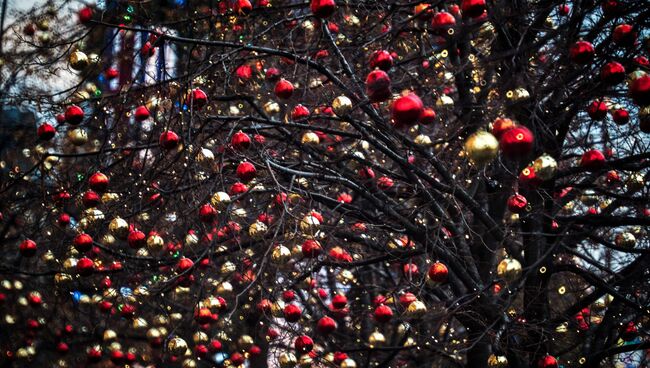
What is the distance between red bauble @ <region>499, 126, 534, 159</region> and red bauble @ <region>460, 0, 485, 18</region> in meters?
0.99

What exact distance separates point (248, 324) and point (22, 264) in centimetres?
314

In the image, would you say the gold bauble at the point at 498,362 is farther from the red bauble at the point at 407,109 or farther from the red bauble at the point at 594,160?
the red bauble at the point at 407,109

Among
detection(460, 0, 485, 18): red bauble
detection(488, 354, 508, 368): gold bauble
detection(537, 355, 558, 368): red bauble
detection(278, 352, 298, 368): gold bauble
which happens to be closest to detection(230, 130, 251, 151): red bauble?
detection(460, 0, 485, 18): red bauble

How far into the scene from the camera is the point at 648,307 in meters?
4.71

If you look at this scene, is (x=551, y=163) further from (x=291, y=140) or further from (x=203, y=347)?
(x=203, y=347)

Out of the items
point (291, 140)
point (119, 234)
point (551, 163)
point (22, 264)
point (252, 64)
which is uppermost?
point (252, 64)

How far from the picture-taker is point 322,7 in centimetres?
391

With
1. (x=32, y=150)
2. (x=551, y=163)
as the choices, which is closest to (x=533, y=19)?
(x=551, y=163)

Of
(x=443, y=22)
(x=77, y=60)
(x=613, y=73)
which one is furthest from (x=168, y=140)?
(x=613, y=73)

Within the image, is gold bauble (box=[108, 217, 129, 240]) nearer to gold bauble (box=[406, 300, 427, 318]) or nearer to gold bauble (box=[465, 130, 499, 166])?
gold bauble (box=[406, 300, 427, 318])

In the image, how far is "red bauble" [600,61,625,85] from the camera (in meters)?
3.75

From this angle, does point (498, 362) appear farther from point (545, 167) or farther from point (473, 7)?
point (473, 7)

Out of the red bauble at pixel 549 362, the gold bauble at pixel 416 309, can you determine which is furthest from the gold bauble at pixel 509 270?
the red bauble at pixel 549 362

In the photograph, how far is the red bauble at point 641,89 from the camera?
348cm
